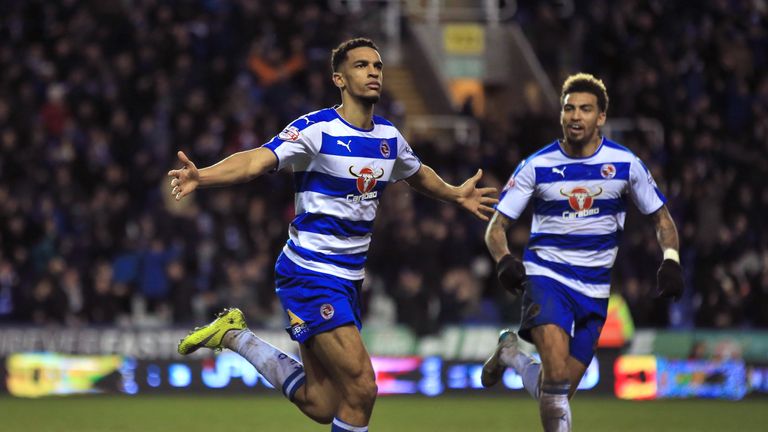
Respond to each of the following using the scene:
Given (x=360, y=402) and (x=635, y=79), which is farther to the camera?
(x=635, y=79)

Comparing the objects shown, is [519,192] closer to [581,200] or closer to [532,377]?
[581,200]

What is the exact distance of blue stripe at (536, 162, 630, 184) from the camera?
929 cm

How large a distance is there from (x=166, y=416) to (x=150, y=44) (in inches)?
289

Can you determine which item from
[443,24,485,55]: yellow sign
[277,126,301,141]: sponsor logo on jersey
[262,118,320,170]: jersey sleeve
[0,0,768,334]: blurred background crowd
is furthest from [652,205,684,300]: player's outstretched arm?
[443,24,485,55]: yellow sign

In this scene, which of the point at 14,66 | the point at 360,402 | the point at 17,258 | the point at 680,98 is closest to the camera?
the point at 360,402

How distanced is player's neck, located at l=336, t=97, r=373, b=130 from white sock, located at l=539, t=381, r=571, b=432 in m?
2.04

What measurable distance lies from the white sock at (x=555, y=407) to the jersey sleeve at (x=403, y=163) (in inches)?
62.3

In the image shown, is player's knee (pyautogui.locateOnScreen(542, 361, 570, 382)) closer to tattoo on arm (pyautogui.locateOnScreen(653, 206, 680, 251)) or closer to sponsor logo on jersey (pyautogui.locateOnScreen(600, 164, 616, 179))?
tattoo on arm (pyautogui.locateOnScreen(653, 206, 680, 251))

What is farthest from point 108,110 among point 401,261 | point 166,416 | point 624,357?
point 624,357

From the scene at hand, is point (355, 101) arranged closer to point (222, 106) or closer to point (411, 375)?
point (411, 375)

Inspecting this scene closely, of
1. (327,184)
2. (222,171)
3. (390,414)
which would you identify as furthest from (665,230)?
(390,414)

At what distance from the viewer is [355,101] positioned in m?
8.34

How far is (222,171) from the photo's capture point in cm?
768

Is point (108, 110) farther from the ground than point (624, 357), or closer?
farther from the ground
